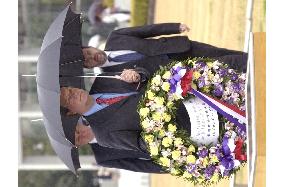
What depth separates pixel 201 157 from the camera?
5.46m

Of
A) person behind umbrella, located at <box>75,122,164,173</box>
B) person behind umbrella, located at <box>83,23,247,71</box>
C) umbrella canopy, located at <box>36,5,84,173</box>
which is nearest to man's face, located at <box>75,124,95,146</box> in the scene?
person behind umbrella, located at <box>75,122,164,173</box>

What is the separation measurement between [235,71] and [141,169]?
4.22 ft

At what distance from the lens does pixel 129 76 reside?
558cm

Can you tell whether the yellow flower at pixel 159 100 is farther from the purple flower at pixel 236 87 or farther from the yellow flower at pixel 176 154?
A: the purple flower at pixel 236 87

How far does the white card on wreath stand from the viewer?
5477mm

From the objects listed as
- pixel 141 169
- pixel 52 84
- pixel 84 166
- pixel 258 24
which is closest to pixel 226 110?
pixel 141 169

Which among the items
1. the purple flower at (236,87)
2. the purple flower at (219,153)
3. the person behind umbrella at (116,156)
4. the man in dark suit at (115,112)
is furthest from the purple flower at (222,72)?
the person behind umbrella at (116,156)

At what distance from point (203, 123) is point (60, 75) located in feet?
4.41

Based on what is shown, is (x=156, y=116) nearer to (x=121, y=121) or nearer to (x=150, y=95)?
(x=150, y=95)

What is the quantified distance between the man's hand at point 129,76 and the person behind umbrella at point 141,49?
426mm

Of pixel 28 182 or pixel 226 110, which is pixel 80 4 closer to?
pixel 28 182

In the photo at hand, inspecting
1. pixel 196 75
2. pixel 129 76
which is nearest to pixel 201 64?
pixel 196 75

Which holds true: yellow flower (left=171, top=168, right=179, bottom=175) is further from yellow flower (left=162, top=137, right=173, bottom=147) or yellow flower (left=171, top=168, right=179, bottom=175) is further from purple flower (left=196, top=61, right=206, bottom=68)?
purple flower (left=196, top=61, right=206, bottom=68)

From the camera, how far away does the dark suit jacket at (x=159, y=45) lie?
20.1 ft
